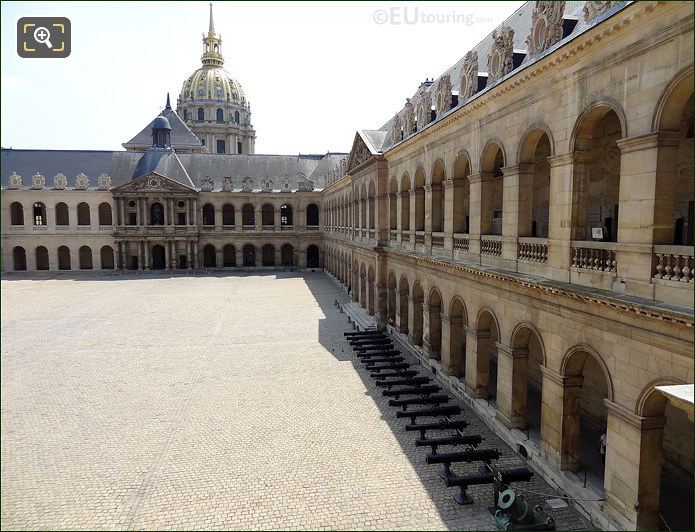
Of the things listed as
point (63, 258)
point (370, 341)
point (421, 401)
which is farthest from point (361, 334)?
point (63, 258)

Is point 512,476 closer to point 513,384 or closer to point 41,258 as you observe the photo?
point 513,384

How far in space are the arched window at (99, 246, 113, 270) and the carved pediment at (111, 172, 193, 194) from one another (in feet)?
27.2

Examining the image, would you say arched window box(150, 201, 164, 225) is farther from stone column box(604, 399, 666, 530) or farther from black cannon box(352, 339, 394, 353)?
stone column box(604, 399, 666, 530)

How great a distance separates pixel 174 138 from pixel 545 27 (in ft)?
244

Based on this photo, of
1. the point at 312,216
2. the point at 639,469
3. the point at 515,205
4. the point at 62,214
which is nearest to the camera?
the point at 639,469

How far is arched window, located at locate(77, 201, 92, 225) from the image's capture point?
65.6 m

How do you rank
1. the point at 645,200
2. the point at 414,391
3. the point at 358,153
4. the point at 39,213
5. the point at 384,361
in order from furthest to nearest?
the point at 39,213 < the point at 358,153 < the point at 384,361 < the point at 414,391 < the point at 645,200

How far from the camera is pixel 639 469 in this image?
10.4 m

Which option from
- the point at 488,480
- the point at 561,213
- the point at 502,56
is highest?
the point at 502,56

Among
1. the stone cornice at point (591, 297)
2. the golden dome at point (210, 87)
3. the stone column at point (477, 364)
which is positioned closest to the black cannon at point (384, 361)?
the stone column at point (477, 364)

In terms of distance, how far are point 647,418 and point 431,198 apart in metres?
13.7

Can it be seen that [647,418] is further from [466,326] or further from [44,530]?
[44,530]

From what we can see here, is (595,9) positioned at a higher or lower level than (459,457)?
higher

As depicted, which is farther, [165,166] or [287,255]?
[287,255]
